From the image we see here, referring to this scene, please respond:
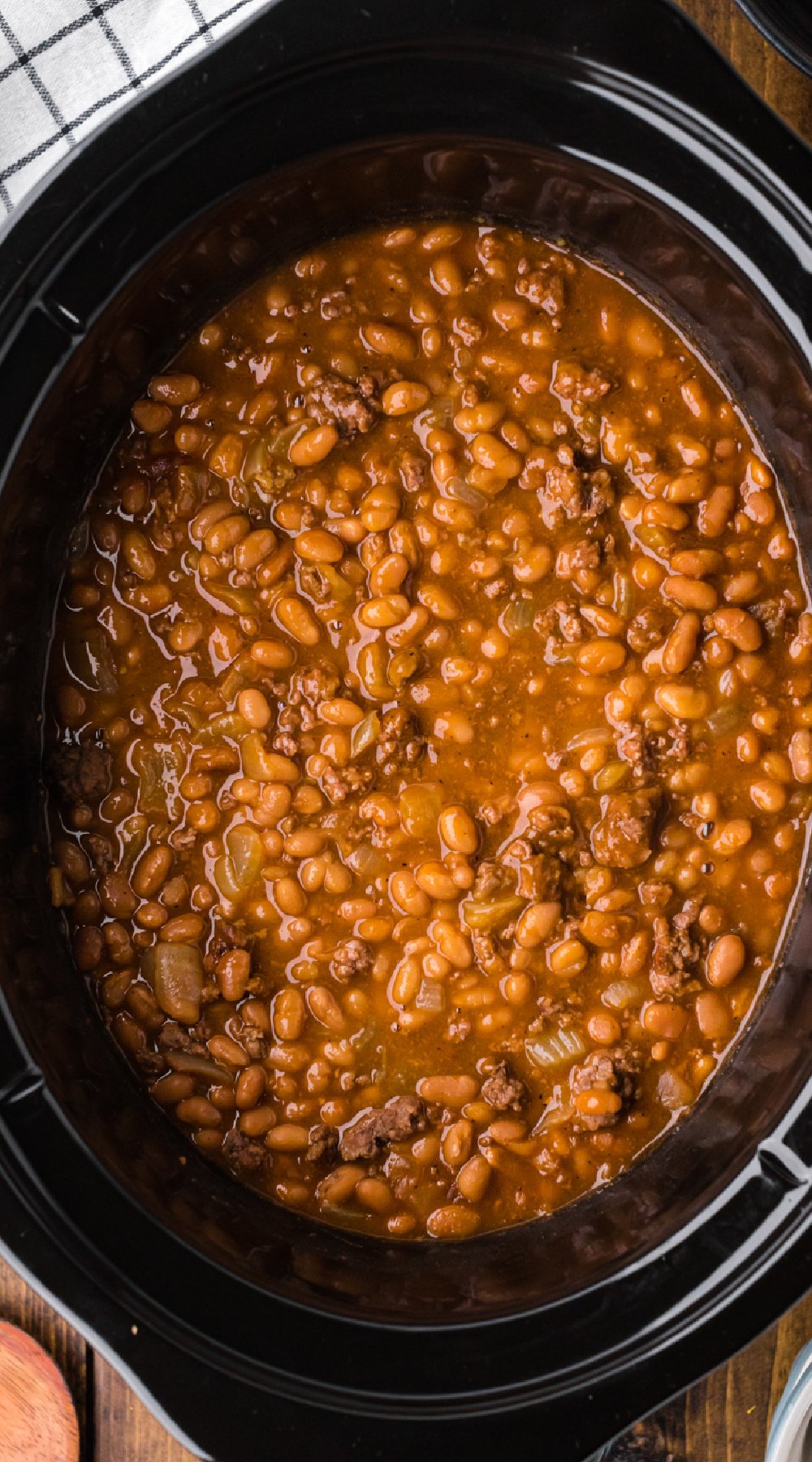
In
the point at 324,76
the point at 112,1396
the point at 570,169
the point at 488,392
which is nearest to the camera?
the point at 324,76

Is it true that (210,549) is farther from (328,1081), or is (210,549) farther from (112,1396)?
(112,1396)

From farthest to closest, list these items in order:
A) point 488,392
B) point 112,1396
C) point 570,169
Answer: point 112,1396
point 488,392
point 570,169

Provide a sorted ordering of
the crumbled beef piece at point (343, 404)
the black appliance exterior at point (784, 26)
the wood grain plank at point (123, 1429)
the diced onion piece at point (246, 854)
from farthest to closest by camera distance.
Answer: the wood grain plank at point (123, 1429) → the diced onion piece at point (246, 854) → the crumbled beef piece at point (343, 404) → the black appliance exterior at point (784, 26)

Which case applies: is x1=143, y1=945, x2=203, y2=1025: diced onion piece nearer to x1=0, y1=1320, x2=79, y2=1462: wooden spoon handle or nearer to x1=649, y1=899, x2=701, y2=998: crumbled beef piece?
x1=0, y1=1320, x2=79, y2=1462: wooden spoon handle

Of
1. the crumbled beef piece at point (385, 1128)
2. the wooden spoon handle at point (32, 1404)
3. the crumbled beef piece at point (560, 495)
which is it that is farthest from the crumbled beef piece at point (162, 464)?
the wooden spoon handle at point (32, 1404)

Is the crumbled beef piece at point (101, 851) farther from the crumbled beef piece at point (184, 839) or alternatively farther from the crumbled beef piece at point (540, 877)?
the crumbled beef piece at point (540, 877)

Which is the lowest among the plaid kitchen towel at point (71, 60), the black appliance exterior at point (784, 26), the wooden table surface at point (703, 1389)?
the wooden table surface at point (703, 1389)

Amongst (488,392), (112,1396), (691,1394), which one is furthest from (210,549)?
(691,1394)
